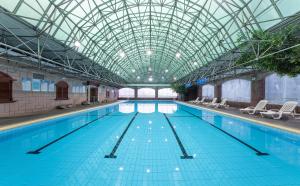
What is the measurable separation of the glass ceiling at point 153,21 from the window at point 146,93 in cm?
1715

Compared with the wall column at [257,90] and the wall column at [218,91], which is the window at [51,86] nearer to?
the wall column at [257,90]

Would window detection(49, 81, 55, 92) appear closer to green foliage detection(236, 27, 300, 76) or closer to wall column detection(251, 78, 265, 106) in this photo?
green foliage detection(236, 27, 300, 76)

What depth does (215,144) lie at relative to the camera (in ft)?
22.5

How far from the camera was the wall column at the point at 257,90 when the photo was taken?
1589 centimetres

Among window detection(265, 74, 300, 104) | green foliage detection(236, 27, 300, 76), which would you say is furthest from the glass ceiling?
window detection(265, 74, 300, 104)

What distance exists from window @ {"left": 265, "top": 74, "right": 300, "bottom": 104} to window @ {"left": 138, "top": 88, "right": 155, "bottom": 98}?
32.3 m

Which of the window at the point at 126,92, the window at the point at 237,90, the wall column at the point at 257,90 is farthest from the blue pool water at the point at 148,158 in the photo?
the window at the point at 126,92

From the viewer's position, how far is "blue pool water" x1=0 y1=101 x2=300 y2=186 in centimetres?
405

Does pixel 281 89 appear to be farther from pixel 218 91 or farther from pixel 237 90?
pixel 218 91

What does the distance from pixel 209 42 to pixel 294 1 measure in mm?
11139

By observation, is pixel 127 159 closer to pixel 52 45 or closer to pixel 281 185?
pixel 281 185

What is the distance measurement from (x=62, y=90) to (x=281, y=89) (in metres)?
16.4

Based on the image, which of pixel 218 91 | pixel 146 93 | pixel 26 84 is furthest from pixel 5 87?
pixel 146 93

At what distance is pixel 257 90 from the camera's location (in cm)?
1638
